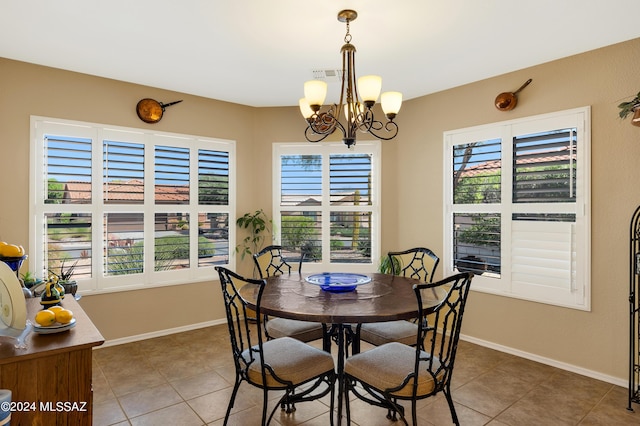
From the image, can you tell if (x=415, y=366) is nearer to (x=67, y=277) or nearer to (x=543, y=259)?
(x=543, y=259)

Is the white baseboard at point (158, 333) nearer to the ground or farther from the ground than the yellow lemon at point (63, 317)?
nearer to the ground

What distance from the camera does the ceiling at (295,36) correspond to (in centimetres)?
238

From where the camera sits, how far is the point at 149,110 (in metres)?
3.82

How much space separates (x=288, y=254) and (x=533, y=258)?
2.64m

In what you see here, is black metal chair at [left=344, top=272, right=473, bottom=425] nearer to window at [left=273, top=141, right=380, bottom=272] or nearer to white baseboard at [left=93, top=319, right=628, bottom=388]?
white baseboard at [left=93, top=319, right=628, bottom=388]

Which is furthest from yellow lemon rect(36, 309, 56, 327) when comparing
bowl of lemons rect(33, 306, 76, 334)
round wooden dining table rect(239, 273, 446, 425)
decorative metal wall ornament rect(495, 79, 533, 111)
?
decorative metal wall ornament rect(495, 79, 533, 111)

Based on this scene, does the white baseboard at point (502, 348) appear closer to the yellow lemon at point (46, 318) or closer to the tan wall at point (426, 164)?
the tan wall at point (426, 164)

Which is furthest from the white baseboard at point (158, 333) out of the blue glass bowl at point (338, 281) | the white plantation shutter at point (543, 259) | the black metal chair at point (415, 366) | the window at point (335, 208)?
the white plantation shutter at point (543, 259)

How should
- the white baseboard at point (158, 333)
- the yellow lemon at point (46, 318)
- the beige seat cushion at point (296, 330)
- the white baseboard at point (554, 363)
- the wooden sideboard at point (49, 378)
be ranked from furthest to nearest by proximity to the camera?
the white baseboard at point (158, 333) < the white baseboard at point (554, 363) < the beige seat cushion at point (296, 330) < the yellow lemon at point (46, 318) < the wooden sideboard at point (49, 378)

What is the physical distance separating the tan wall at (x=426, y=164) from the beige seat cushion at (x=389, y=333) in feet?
4.79

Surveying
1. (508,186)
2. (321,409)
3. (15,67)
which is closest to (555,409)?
(321,409)

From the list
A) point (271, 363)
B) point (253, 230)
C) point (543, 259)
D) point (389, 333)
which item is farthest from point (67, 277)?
point (543, 259)

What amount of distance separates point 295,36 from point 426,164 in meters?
2.14

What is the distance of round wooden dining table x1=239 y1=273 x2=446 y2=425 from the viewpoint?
6.36ft
